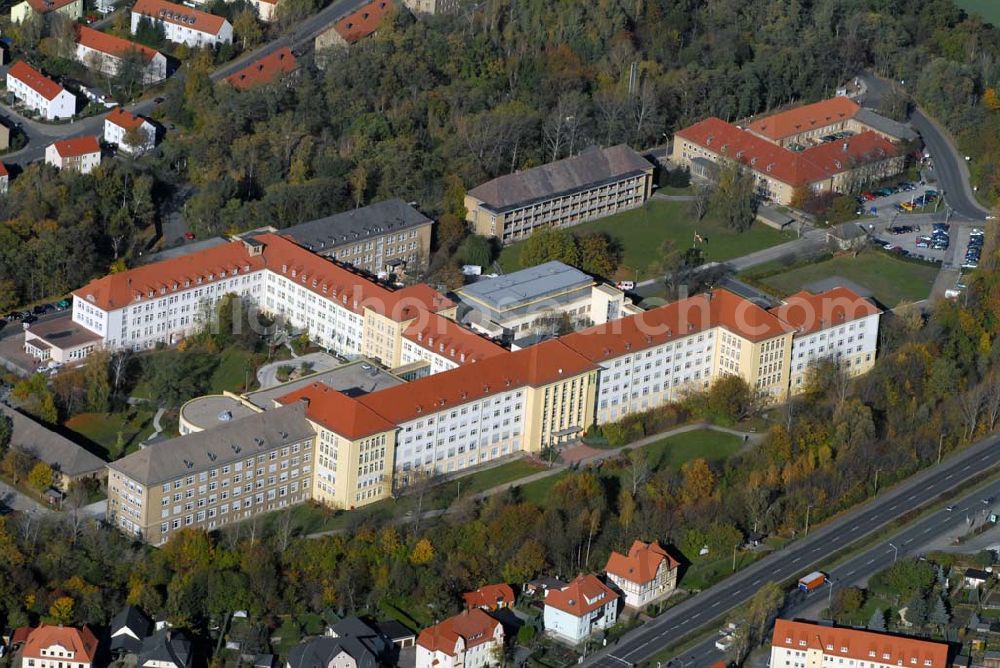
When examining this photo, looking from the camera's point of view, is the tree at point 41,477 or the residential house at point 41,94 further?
the residential house at point 41,94

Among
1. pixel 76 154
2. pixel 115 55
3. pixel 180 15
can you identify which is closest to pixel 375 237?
pixel 76 154

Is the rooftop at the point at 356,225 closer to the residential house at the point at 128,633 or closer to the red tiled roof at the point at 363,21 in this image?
the red tiled roof at the point at 363,21

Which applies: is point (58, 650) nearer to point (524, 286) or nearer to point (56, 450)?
point (56, 450)

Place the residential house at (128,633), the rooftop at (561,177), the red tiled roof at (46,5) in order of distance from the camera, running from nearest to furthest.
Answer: the residential house at (128,633)
the rooftop at (561,177)
the red tiled roof at (46,5)

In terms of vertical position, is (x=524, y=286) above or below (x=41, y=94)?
above

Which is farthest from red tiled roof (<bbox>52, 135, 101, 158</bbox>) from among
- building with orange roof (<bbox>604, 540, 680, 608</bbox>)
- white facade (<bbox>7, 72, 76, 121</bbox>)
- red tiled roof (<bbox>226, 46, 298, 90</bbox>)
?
building with orange roof (<bbox>604, 540, 680, 608</bbox>)

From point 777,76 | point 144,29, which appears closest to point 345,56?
point 144,29

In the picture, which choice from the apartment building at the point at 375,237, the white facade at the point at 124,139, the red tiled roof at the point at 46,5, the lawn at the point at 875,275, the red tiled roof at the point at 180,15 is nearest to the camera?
the apartment building at the point at 375,237

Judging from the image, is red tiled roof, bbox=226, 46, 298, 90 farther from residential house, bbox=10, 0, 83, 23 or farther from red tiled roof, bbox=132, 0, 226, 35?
residential house, bbox=10, 0, 83, 23

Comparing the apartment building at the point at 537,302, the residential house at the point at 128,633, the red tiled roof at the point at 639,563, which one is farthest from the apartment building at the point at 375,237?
the residential house at the point at 128,633
